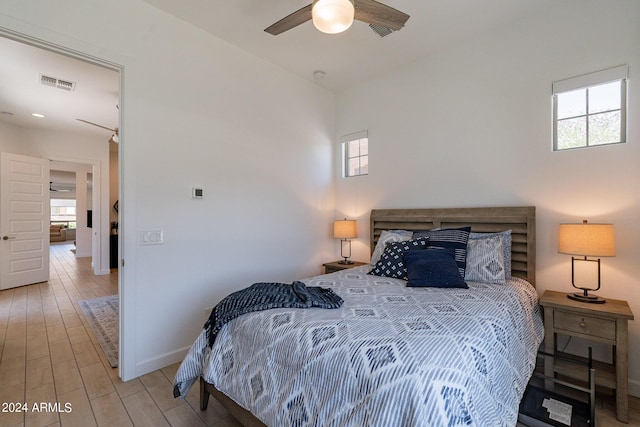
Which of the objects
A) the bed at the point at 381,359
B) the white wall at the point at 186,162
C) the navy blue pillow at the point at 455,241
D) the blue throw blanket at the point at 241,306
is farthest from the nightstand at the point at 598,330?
the white wall at the point at 186,162

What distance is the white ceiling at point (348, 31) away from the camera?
2391 mm

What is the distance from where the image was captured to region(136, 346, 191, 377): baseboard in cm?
234

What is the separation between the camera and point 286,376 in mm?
1324

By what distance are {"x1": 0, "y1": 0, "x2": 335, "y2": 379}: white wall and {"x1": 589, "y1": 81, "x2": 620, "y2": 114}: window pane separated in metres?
2.76

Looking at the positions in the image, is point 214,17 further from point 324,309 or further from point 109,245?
point 109,245

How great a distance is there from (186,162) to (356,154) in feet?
7.28

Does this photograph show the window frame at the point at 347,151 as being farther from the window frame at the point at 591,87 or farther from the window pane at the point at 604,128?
the window pane at the point at 604,128

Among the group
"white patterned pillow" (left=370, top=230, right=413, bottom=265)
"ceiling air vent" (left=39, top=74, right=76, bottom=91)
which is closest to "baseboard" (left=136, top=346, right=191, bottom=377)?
"white patterned pillow" (left=370, top=230, right=413, bottom=265)

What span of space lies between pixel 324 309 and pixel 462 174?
7.07ft

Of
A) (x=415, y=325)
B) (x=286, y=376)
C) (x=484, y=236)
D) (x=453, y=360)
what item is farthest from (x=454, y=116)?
(x=286, y=376)

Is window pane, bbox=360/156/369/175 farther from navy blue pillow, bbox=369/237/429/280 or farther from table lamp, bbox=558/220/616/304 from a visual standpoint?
table lamp, bbox=558/220/616/304

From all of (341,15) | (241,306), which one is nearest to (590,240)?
(341,15)

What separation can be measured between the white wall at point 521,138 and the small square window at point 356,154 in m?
0.14

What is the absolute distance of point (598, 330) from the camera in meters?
1.93
